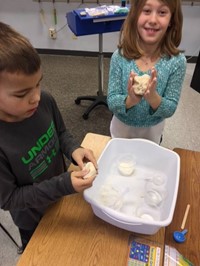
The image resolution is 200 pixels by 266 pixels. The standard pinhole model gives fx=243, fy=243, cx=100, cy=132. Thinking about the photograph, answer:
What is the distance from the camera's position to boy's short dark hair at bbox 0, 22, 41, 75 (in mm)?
554

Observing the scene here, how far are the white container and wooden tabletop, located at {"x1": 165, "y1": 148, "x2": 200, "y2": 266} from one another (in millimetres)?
73

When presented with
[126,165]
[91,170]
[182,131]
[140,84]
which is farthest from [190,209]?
[182,131]

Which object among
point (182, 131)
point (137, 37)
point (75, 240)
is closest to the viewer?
A: point (75, 240)

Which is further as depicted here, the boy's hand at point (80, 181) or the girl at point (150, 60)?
the girl at point (150, 60)

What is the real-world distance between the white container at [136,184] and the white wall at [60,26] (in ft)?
8.55

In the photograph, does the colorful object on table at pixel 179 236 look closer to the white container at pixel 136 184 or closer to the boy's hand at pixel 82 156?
the white container at pixel 136 184

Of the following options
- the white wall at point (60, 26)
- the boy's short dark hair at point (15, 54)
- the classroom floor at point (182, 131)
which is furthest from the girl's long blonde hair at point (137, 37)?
the white wall at point (60, 26)

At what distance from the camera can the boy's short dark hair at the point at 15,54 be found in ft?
1.82

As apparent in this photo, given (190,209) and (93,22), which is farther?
(93,22)

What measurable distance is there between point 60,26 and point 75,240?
9.96 feet

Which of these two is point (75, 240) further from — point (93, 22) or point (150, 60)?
point (93, 22)

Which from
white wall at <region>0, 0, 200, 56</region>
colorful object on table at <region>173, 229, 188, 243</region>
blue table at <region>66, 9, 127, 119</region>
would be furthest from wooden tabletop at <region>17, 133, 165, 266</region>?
white wall at <region>0, 0, 200, 56</region>

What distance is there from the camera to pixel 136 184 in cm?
81

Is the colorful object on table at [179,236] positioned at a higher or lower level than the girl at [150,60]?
lower
